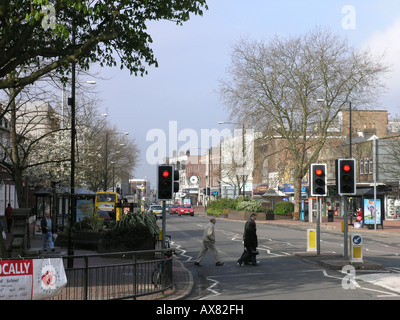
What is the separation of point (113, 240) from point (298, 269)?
22.9 feet

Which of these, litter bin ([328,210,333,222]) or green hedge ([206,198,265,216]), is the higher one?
green hedge ([206,198,265,216])

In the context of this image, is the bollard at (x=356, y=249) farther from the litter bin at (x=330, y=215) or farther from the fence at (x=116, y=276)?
the litter bin at (x=330, y=215)

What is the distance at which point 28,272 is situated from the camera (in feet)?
35.2

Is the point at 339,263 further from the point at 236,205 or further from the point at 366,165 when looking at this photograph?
the point at 366,165

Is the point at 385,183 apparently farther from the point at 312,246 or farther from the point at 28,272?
the point at 28,272

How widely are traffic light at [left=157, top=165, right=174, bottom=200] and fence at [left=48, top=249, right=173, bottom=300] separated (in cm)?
251

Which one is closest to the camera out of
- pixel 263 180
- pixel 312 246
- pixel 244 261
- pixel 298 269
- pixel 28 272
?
pixel 28 272

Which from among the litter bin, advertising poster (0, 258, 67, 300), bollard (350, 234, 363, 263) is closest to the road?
bollard (350, 234, 363, 263)

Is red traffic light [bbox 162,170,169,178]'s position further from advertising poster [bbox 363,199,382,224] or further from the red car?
the red car

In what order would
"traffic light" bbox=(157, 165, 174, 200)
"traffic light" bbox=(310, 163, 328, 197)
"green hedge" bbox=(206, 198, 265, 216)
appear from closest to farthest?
"traffic light" bbox=(157, 165, 174, 200) < "traffic light" bbox=(310, 163, 328, 197) < "green hedge" bbox=(206, 198, 265, 216)

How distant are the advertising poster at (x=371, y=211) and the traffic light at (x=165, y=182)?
1246 inches

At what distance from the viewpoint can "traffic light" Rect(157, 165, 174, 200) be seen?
17141mm

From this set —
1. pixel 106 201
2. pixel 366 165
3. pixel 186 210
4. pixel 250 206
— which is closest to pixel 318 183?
pixel 106 201
